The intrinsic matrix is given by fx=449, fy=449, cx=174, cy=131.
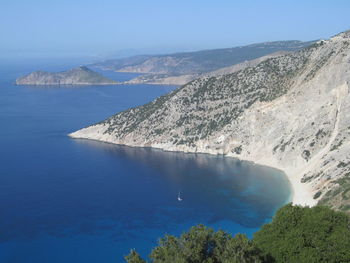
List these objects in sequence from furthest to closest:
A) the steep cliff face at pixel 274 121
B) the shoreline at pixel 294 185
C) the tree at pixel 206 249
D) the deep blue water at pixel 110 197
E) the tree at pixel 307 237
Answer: the steep cliff face at pixel 274 121, the shoreline at pixel 294 185, the deep blue water at pixel 110 197, the tree at pixel 307 237, the tree at pixel 206 249

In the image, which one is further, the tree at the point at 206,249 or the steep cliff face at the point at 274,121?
the steep cliff face at the point at 274,121

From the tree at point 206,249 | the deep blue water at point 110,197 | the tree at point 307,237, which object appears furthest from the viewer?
the deep blue water at point 110,197

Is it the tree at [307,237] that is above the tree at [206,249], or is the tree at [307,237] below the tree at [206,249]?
below

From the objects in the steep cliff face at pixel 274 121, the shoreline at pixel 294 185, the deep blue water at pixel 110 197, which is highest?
the steep cliff face at pixel 274 121

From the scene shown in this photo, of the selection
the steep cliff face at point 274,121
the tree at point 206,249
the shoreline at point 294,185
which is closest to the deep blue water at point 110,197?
the shoreline at point 294,185

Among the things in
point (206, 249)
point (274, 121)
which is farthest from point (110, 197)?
point (206, 249)

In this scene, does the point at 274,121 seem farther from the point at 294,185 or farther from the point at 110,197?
the point at 110,197

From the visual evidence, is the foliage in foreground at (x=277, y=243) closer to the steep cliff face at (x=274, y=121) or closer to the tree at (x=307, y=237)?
the tree at (x=307, y=237)
